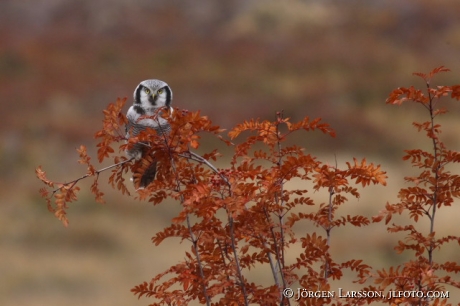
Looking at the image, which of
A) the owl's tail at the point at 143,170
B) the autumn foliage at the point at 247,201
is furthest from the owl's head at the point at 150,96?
the autumn foliage at the point at 247,201

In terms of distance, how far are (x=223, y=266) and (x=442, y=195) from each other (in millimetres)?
642

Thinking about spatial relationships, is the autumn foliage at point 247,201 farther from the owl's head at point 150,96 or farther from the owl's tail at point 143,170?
the owl's head at point 150,96

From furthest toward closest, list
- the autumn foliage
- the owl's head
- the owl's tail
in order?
the owl's head → the owl's tail → the autumn foliage

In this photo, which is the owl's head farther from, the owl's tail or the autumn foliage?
the autumn foliage

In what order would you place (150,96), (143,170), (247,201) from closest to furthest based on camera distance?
(247,201) < (143,170) < (150,96)

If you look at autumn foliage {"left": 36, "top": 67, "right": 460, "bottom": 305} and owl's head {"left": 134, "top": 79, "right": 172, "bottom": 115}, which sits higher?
owl's head {"left": 134, "top": 79, "right": 172, "bottom": 115}

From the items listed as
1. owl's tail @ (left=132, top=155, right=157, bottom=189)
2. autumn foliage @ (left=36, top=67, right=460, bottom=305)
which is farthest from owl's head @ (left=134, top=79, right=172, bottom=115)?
autumn foliage @ (left=36, top=67, right=460, bottom=305)

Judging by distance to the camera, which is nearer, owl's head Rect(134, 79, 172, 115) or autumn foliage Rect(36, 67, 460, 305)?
autumn foliage Rect(36, 67, 460, 305)

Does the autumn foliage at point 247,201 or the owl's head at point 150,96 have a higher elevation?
the owl's head at point 150,96

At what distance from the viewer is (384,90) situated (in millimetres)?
9086

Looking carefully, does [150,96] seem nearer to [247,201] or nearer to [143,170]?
[143,170]

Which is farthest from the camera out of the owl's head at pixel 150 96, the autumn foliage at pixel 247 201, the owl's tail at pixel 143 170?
the owl's head at pixel 150 96

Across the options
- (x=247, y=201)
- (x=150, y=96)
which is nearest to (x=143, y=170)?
(x=247, y=201)

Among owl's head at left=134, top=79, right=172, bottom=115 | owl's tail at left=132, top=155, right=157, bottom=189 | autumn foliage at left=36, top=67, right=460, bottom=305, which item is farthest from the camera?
owl's head at left=134, top=79, right=172, bottom=115
